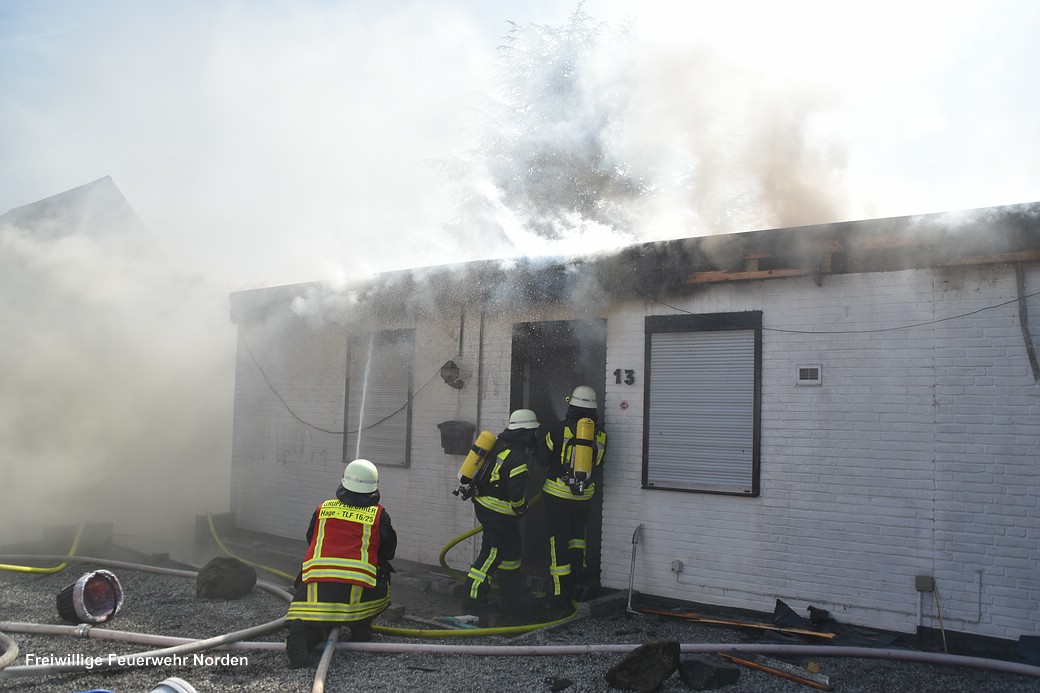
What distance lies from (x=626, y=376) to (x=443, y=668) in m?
3.41

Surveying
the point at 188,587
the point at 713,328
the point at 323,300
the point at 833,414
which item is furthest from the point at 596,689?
the point at 323,300

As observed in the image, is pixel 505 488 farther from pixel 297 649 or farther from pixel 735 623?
pixel 297 649

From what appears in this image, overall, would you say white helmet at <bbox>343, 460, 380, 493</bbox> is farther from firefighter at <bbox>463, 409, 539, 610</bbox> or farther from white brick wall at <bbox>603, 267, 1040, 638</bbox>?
white brick wall at <bbox>603, 267, 1040, 638</bbox>

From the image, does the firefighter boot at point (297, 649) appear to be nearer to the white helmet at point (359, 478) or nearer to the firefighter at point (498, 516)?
the white helmet at point (359, 478)

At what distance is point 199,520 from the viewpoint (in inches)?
427

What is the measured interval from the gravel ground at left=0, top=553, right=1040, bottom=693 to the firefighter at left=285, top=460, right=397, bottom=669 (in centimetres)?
23

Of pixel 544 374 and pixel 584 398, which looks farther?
pixel 544 374

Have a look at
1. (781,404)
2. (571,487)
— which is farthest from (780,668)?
(571,487)

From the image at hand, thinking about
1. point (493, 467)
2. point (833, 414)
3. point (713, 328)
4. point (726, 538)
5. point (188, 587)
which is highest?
point (713, 328)

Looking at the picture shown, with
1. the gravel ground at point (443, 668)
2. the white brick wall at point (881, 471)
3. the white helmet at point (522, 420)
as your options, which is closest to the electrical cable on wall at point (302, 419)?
the white helmet at point (522, 420)

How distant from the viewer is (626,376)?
7.36 metres

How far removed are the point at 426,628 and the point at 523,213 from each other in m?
10.3

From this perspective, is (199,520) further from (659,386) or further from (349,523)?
(659,386)

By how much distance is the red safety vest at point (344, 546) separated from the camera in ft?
17.2
